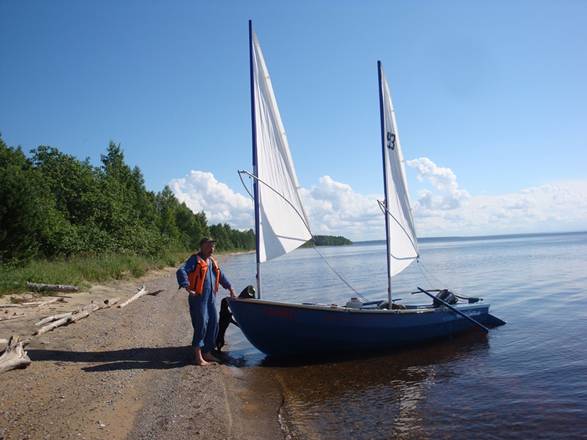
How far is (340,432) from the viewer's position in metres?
6.03

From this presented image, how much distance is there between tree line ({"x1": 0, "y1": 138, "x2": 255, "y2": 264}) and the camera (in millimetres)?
18312

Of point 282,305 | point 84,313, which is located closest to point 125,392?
point 282,305

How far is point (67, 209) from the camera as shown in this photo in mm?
31297

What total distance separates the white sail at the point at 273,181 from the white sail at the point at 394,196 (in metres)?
2.93

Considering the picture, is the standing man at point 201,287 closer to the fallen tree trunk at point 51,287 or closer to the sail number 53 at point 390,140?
the sail number 53 at point 390,140

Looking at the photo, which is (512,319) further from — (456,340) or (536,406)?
(536,406)

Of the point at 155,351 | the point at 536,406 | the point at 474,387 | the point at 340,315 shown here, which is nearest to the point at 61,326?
the point at 155,351

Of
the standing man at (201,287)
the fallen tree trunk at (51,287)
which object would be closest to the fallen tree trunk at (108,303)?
the fallen tree trunk at (51,287)

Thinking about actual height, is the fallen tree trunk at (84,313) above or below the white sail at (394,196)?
below

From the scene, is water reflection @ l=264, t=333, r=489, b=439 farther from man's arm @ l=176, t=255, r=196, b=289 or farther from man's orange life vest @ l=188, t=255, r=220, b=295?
man's arm @ l=176, t=255, r=196, b=289

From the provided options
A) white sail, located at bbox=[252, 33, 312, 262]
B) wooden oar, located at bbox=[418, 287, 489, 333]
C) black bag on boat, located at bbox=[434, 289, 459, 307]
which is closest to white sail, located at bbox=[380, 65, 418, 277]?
wooden oar, located at bbox=[418, 287, 489, 333]

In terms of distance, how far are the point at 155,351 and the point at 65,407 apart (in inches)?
138

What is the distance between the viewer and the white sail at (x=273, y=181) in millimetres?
8930

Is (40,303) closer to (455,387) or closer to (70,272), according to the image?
(70,272)
